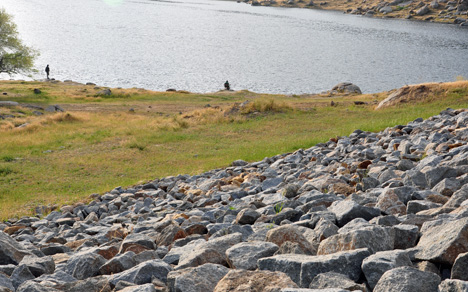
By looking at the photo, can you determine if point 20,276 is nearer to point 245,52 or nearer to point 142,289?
point 142,289

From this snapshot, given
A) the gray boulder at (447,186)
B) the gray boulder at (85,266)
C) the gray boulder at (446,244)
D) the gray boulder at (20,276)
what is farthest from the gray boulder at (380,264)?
the gray boulder at (20,276)

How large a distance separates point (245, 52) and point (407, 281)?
91328mm

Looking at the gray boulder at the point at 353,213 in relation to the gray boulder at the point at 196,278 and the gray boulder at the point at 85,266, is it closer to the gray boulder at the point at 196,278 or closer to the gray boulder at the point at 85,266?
the gray boulder at the point at 196,278

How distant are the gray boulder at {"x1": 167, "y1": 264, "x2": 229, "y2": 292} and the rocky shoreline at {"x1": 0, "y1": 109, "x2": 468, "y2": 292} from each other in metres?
0.01

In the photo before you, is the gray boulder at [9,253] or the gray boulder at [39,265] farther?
the gray boulder at [9,253]

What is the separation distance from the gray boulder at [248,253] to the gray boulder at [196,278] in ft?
0.88

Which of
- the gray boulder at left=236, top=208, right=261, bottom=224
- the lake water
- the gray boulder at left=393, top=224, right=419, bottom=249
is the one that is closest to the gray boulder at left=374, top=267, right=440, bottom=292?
the gray boulder at left=393, top=224, right=419, bottom=249

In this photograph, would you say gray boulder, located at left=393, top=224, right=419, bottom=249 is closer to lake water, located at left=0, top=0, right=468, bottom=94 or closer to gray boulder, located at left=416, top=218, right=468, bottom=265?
gray boulder, located at left=416, top=218, right=468, bottom=265

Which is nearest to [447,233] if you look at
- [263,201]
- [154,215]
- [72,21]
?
[263,201]

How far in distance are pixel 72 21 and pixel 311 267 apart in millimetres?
147631

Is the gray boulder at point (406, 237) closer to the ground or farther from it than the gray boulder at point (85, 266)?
farther from it

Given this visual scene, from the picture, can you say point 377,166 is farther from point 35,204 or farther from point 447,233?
point 35,204

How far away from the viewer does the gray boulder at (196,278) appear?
439cm

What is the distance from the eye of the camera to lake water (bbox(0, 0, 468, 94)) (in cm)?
6950
